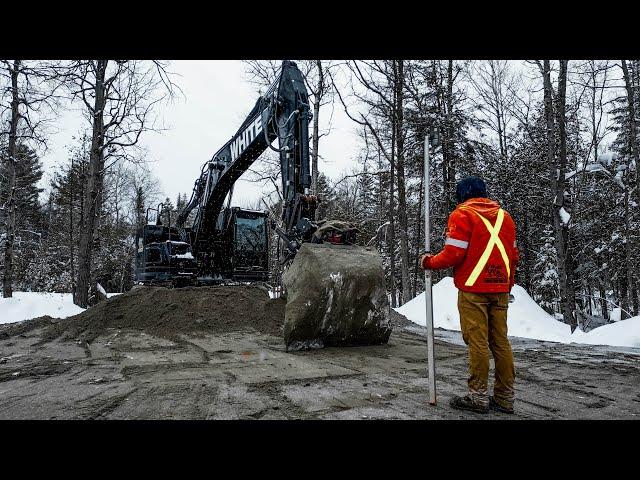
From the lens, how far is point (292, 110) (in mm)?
7387

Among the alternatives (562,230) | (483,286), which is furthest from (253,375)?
(562,230)

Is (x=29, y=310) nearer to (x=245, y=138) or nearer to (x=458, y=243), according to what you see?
(x=245, y=138)

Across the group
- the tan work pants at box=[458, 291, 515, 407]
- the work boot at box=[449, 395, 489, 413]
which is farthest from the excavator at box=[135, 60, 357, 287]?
the work boot at box=[449, 395, 489, 413]

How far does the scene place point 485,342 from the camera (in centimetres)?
312

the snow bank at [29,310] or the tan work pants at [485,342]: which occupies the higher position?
the tan work pants at [485,342]

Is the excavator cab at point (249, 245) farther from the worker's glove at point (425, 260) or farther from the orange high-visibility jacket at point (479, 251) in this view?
the orange high-visibility jacket at point (479, 251)

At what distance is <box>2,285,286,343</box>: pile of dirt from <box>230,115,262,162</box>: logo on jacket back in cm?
311

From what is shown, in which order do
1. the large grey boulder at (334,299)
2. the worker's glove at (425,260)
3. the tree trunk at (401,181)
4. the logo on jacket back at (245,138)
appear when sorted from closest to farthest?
the worker's glove at (425,260), the large grey boulder at (334,299), the logo on jacket back at (245,138), the tree trunk at (401,181)

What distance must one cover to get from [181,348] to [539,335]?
7.19 meters

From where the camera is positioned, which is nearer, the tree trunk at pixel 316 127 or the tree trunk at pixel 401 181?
the tree trunk at pixel 401 181

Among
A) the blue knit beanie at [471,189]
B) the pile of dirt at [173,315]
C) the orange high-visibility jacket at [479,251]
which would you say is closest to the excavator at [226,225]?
the pile of dirt at [173,315]

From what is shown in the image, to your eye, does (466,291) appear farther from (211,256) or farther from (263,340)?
(211,256)

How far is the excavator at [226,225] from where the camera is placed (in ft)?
25.0

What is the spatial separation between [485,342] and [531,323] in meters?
7.31
